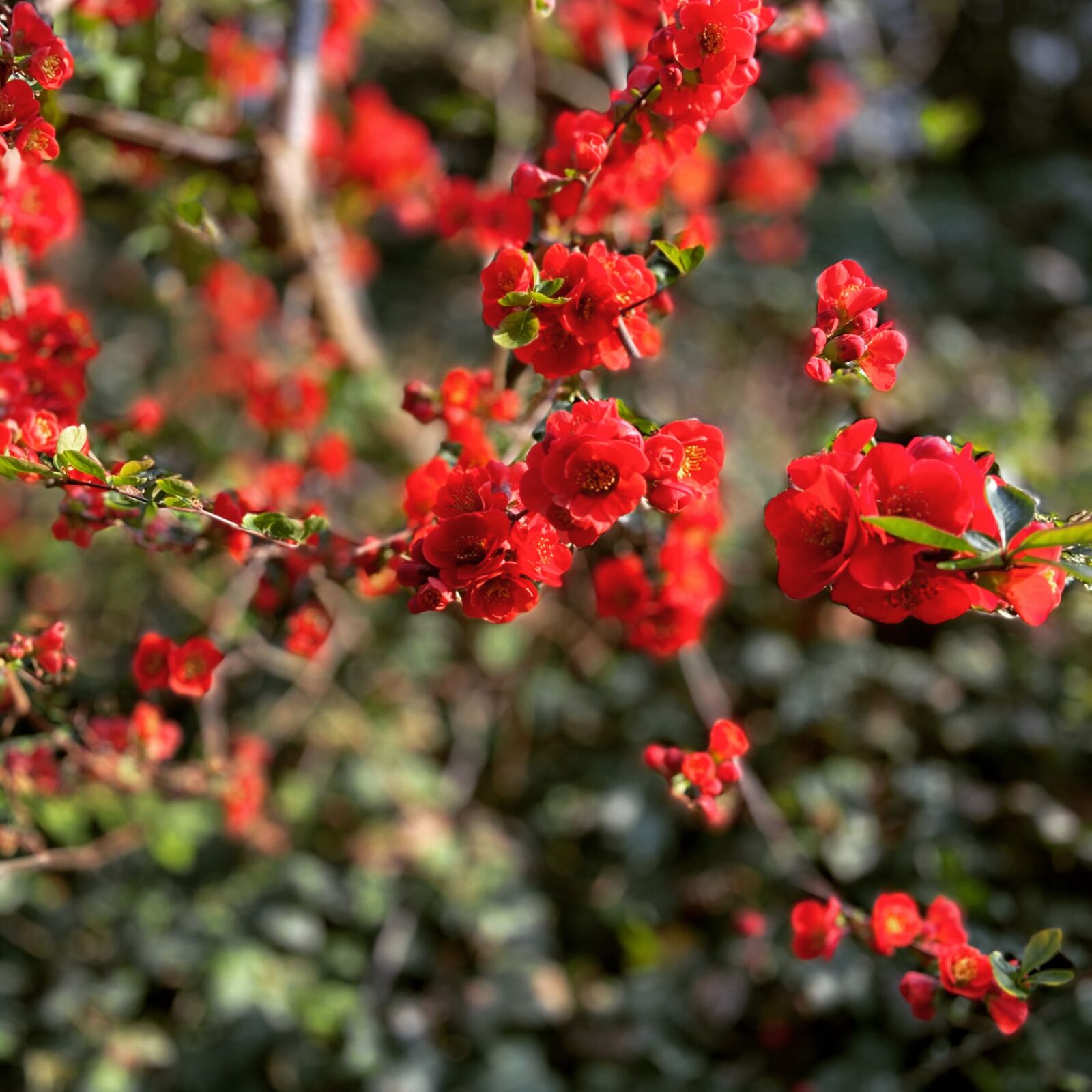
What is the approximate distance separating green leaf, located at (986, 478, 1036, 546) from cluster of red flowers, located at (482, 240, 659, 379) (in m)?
0.34

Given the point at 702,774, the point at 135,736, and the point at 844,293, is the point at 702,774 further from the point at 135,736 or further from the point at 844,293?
the point at 135,736

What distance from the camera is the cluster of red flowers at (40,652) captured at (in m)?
0.96

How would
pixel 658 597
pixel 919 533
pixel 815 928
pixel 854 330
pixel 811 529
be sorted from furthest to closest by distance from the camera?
pixel 658 597, pixel 815 928, pixel 854 330, pixel 811 529, pixel 919 533

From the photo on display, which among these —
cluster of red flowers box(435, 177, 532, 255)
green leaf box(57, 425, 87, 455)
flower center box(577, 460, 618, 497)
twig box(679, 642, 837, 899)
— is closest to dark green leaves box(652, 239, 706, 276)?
flower center box(577, 460, 618, 497)

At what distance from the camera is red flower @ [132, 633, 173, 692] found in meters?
1.15

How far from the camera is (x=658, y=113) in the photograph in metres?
0.94

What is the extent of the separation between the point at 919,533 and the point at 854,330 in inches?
11.0

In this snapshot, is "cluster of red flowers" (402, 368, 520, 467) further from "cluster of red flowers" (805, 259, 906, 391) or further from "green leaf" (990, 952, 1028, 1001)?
"green leaf" (990, 952, 1028, 1001)

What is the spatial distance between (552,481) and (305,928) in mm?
1422

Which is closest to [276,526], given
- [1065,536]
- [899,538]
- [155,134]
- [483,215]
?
[899,538]

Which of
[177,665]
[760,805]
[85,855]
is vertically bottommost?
[85,855]

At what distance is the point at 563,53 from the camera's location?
2088 millimetres

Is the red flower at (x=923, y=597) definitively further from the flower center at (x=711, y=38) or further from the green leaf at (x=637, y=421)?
the flower center at (x=711, y=38)

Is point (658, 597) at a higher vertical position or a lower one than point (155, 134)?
lower
